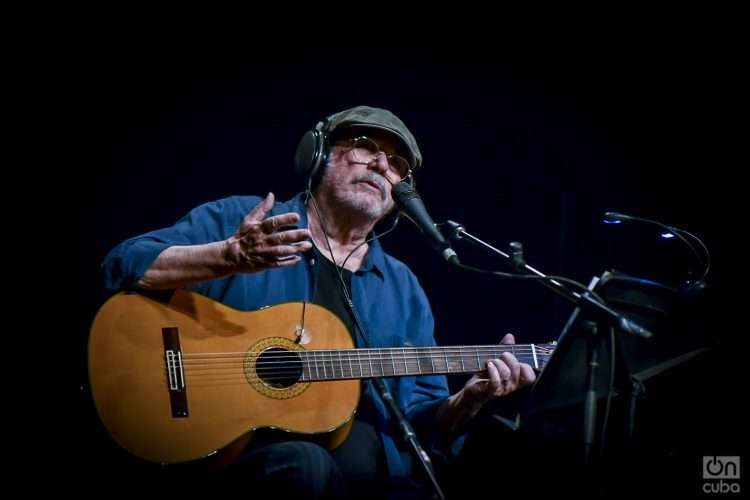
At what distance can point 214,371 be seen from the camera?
2188 mm

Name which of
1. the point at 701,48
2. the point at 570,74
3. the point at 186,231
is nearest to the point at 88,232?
the point at 186,231

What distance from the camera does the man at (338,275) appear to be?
6.58ft

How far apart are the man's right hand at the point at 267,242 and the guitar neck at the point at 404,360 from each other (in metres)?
0.50

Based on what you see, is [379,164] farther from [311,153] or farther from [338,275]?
[338,275]

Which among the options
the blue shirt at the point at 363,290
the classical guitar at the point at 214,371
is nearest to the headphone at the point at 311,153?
the blue shirt at the point at 363,290

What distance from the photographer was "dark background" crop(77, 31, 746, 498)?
10.5ft

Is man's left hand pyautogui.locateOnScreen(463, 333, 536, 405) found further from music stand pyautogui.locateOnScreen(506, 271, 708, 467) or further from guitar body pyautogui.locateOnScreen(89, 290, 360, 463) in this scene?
music stand pyautogui.locateOnScreen(506, 271, 708, 467)

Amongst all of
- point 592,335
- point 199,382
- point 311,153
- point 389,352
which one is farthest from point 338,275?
point 592,335

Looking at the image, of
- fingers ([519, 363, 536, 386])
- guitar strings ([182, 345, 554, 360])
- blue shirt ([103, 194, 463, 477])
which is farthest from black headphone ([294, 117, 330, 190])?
fingers ([519, 363, 536, 386])

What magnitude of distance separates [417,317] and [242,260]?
1.28m

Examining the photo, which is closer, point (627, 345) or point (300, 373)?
point (627, 345)

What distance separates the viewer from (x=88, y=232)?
2.97 meters

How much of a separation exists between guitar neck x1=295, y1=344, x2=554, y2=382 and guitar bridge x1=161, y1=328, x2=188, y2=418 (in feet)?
1.43

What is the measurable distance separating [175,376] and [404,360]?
949 mm
